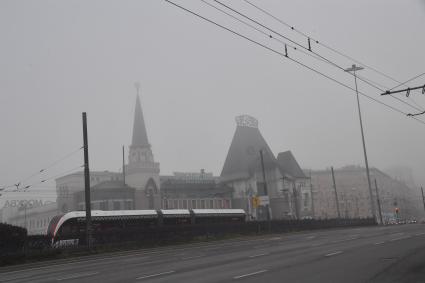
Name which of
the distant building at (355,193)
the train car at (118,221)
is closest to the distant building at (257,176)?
the distant building at (355,193)

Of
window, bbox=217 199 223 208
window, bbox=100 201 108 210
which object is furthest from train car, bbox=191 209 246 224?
window, bbox=217 199 223 208

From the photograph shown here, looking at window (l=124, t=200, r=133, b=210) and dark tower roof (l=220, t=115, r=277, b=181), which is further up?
dark tower roof (l=220, t=115, r=277, b=181)

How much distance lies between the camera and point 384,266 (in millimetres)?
15109

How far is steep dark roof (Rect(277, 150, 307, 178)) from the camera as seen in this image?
124 metres

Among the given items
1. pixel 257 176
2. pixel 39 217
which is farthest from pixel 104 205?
pixel 39 217

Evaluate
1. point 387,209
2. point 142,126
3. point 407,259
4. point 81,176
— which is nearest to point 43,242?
point 407,259

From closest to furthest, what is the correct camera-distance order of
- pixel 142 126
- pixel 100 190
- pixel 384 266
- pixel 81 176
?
pixel 384 266
pixel 100 190
pixel 142 126
pixel 81 176

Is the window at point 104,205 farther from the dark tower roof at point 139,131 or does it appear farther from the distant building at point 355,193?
the distant building at point 355,193

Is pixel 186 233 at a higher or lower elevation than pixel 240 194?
lower

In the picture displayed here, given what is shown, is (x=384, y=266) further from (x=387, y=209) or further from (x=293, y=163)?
(x=387, y=209)

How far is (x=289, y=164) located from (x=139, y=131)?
4051 centimetres

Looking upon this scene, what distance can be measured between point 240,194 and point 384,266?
361 ft

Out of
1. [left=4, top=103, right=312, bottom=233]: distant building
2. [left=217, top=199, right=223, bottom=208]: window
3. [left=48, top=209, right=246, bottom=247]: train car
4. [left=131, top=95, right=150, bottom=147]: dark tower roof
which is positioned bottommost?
[left=48, top=209, right=246, bottom=247]: train car

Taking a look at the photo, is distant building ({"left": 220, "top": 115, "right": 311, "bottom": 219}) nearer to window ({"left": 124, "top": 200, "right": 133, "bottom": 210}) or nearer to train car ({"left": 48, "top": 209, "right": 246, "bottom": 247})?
window ({"left": 124, "top": 200, "right": 133, "bottom": 210})
